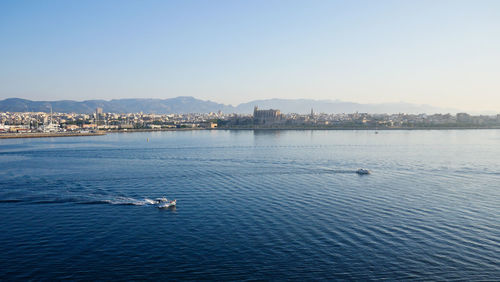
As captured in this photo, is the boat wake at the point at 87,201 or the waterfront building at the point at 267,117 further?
the waterfront building at the point at 267,117

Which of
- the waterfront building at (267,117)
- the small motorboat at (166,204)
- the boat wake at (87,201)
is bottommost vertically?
the boat wake at (87,201)

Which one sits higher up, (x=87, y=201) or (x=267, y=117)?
(x=267, y=117)

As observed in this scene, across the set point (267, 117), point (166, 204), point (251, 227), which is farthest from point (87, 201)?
point (267, 117)

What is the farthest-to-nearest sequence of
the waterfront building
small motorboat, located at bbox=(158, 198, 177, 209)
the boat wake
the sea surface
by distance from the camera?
the waterfront building
the boat wake
small motorboat, located at bbox=(158, 198, 177, 209)
the sea surface

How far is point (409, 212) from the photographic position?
13422 millimetres

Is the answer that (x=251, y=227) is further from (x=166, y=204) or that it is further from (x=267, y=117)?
(x=267, y=117)

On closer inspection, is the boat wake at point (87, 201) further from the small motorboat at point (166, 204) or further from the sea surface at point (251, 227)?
the small motorboat at point (166, 204)

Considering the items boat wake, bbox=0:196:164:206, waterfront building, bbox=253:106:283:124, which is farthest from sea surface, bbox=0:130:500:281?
waterfront building, bbox=253:106:283:124

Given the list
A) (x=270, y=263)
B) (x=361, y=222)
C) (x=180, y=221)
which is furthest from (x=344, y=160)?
(x=270, y=263)

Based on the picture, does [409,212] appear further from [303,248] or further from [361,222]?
[303,248]

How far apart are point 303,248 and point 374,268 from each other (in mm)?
1941

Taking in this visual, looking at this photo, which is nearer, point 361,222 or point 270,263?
point 270,263

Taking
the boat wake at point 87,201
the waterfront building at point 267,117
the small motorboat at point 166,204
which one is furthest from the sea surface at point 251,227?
the waterfront building at point 267,117

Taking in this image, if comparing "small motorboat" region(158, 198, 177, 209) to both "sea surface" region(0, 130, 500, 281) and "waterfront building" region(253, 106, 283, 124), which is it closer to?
"sea surface" region(0, 130, 500, 281)
